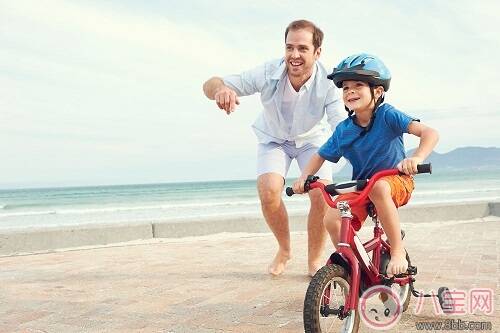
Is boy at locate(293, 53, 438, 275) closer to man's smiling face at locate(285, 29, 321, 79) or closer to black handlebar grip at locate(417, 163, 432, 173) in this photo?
black handlebar grip at locate(417, 163, 432, 173)

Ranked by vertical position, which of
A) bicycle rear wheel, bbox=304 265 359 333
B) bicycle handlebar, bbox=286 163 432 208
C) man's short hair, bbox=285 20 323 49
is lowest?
bicycle rear wheel, bbox=304 265 359 333

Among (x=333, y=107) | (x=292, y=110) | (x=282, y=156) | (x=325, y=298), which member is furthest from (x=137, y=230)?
(x=325, y=298)

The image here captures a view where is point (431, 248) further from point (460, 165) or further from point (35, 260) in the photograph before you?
point (460, 165)

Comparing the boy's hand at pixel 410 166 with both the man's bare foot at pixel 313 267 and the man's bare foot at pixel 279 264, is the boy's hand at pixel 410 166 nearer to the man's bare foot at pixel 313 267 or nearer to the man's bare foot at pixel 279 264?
the man's bare foot at pixel 313 267

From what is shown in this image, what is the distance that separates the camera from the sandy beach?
125 inches

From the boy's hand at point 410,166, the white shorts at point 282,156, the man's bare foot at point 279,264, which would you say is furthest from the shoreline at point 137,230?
the boy's hand at point 410,166

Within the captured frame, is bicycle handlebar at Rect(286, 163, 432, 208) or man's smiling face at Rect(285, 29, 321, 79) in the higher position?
man's smiling face at Rect(285, 29, 321, 79)

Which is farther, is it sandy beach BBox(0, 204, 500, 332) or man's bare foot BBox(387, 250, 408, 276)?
sandy beach BBox(0, 204, 500, 332)

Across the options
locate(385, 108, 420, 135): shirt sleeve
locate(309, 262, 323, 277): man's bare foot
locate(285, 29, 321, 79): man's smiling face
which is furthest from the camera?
locate(309, 262, 323, 277): man's bare foot

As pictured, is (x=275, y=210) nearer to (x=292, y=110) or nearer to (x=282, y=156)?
(x=282, y=156)

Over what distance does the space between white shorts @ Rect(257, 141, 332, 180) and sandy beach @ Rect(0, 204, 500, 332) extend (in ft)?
3.04

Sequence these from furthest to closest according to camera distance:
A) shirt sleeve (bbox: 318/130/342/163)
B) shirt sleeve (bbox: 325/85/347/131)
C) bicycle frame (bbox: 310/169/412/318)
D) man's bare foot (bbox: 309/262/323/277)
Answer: man's bare foot (bbox: 309/262/323/277), shirt sleeve (bbox: 325/85/347/131), shirt sleeve (bbox: 318/130/342/163), bicycle frame (bbox: 310/169/412/318)

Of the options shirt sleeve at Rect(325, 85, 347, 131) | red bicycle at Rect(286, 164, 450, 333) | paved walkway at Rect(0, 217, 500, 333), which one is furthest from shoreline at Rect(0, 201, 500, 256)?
red bicycle at Rect(286, 164, 450, 333)

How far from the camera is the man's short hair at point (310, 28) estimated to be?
4016 millimetres
